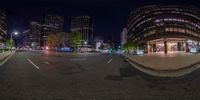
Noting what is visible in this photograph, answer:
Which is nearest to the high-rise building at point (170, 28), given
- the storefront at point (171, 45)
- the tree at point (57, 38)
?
the storefront at point (171, 45)

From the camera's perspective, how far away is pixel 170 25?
114812 mm

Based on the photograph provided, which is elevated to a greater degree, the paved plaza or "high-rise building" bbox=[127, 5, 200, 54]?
"high-rise building" bbox=[127, 5, 200, 54]

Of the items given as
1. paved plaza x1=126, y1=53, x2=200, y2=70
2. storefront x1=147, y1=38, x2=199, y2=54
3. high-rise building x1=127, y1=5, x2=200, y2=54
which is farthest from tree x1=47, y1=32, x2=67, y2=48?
paved plaza x1=126, y1=53, x2=200, y2=70

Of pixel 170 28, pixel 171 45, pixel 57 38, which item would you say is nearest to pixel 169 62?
pixel 170 28

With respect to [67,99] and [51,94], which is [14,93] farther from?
[67,99]

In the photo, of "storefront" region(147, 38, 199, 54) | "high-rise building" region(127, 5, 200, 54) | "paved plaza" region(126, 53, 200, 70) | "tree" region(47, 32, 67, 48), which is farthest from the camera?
"tree" region(47, 32, 67, 48)

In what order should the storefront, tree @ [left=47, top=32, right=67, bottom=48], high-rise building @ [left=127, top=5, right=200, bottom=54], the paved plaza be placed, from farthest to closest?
tree @ [left=47, top=32, right=67, bottom=48] < high-rise building @ [left=127, top=5, right=200, bottom=54] < the storefront < the paved plaza

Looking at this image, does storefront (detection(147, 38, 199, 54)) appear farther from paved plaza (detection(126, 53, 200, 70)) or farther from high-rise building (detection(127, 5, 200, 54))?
paved plaza (detection(126, 53, 200, 70))

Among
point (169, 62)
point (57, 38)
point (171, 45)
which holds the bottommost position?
point (169, 62)

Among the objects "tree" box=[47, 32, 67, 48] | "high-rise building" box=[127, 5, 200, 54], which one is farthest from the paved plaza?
"tree" box=[47, 32, 67, 48]

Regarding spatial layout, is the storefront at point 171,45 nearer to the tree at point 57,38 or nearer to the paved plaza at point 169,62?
the tree at point 57,38

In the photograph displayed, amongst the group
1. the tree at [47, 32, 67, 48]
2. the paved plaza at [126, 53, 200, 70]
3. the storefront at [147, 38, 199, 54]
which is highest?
the tree at [47, 32, 67, 48]

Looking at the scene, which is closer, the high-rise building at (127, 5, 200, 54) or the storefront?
the storefront

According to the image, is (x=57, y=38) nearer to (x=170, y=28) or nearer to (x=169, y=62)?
(x=170, y=28)
